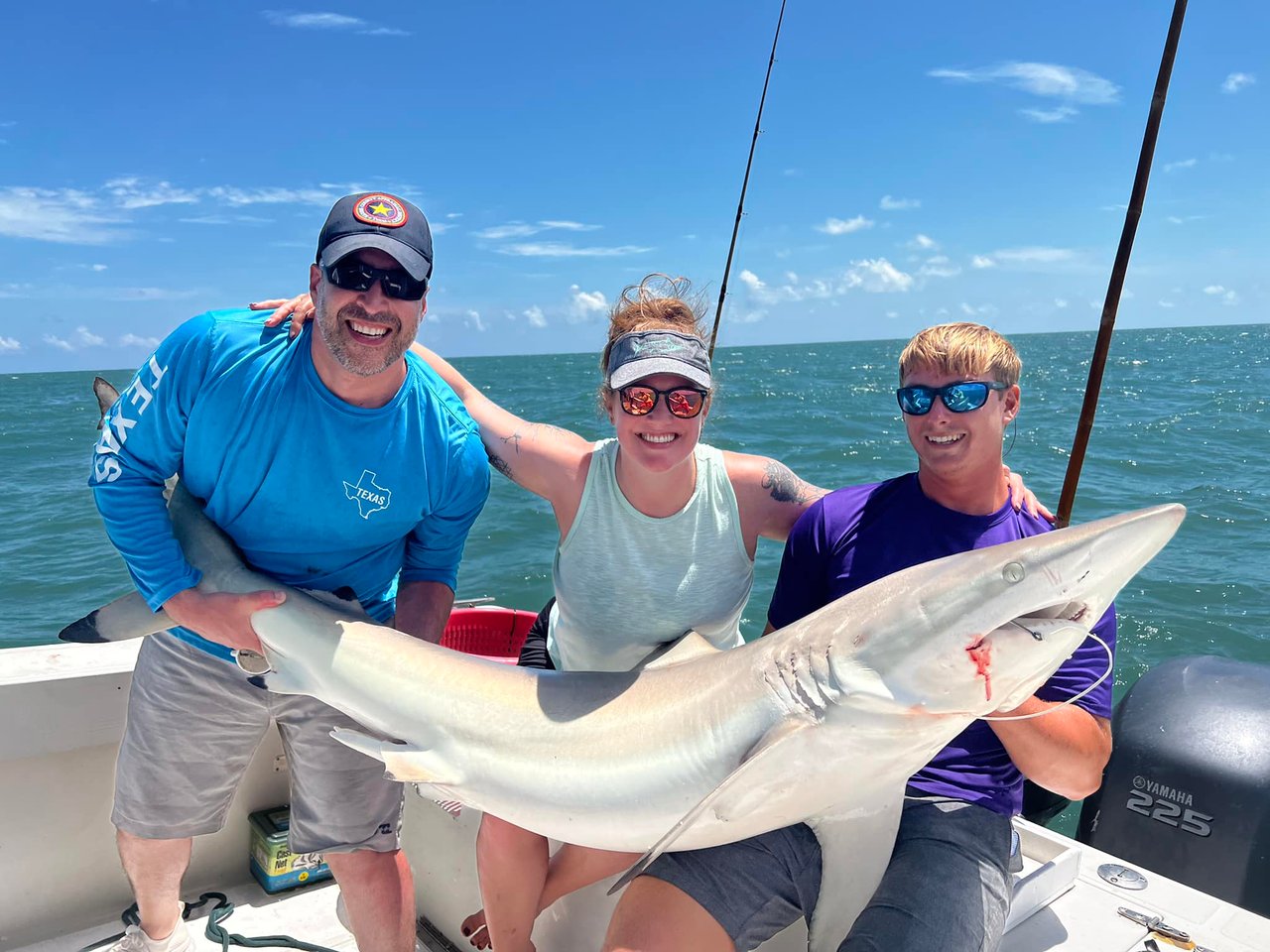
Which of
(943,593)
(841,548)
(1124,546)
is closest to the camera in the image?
(1124,546)

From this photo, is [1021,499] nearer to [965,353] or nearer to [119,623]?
[965,353]

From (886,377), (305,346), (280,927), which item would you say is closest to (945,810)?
(305,346)

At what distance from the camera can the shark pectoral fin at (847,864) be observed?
227cm

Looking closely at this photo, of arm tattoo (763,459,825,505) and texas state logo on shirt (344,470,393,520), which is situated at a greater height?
arm tattoo (763,459,825,505)

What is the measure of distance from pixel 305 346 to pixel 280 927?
7.41 feet

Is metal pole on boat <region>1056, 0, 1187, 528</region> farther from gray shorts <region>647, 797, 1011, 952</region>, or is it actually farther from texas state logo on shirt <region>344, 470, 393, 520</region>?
texas state logo on shirt <region>344, 470, 393, 520</region>

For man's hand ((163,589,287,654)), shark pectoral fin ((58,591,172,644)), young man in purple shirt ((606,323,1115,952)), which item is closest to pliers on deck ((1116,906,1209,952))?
young man in purple shirt ((606,323,1115,952))

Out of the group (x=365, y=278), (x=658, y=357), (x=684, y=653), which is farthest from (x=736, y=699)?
(x=365, y=278)

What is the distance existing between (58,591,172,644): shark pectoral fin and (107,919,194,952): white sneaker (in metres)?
1.10

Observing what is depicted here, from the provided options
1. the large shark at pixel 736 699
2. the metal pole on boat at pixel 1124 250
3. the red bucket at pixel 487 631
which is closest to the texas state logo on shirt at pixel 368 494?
the large shark at pixel 736 699

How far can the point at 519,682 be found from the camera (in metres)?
2.53

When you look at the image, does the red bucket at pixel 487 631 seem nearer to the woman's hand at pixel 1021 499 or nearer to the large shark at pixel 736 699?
the large shark at pixel 736 699

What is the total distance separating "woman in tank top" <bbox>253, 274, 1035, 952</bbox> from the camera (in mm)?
2719

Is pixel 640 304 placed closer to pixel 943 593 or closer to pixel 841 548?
pixel 841 548
